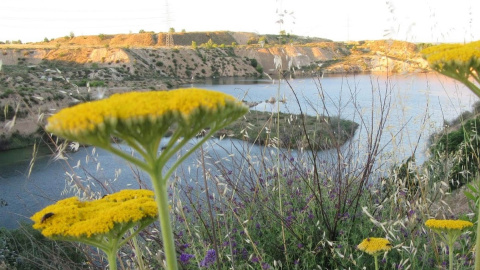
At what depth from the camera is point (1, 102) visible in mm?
29656

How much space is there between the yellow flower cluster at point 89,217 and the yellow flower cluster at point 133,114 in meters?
0.48

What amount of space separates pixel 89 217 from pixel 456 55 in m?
1.94

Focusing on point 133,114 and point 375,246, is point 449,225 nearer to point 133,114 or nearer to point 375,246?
point 375,246

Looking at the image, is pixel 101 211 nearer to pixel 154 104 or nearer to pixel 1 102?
pixel 154 104

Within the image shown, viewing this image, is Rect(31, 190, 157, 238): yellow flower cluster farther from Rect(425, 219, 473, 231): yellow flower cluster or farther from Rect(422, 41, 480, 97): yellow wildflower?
Rect(425, 219, 473, 231): yellow flower cluster

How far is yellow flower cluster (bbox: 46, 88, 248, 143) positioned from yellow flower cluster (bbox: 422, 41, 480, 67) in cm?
121

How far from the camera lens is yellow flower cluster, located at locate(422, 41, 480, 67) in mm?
1933

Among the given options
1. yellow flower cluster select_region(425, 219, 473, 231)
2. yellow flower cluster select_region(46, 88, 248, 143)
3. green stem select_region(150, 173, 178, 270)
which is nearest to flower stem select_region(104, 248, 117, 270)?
green stem select_region(150, 173, 178, 270)

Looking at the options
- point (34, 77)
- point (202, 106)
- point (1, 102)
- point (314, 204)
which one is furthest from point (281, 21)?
point (34, 77)

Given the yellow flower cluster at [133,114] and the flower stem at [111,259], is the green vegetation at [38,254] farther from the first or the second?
the yellow flower cluster at [133,114]

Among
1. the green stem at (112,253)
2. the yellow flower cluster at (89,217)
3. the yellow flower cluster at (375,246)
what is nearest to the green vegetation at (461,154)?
the yellow flower cluster at (375,246)

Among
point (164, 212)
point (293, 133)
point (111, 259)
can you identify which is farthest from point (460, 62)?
point (293, 133)

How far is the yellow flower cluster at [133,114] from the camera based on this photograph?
54.1 inches

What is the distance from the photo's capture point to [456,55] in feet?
6.45
